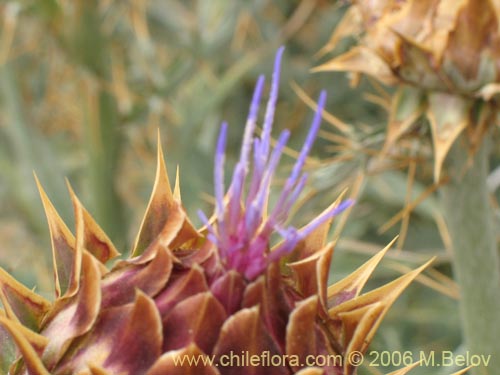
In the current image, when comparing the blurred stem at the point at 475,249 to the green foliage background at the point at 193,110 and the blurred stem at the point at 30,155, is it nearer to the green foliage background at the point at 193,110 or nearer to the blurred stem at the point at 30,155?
the green foliage background at the point at 193,110

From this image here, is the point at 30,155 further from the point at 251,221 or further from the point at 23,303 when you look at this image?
the point at 251,221

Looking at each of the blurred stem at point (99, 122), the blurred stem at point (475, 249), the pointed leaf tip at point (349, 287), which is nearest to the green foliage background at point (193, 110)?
the blurred stem at point (99, 122)

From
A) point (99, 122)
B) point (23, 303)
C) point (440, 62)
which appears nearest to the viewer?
point (23, 303)

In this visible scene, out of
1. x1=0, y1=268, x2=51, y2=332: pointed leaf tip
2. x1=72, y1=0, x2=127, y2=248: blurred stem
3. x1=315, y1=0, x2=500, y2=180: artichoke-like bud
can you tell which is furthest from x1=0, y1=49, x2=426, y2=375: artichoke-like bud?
x1=72, y1=0, x2=127, y2=248: blurred stem

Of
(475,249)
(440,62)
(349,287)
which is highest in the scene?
(440,62)

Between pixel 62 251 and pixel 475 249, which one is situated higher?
pixel 62 251

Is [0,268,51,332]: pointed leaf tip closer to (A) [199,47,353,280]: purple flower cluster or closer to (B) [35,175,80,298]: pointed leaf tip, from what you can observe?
(B) [35,175,80,298]: pointed leaf tip

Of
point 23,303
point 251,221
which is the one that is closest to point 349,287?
point 251,221
